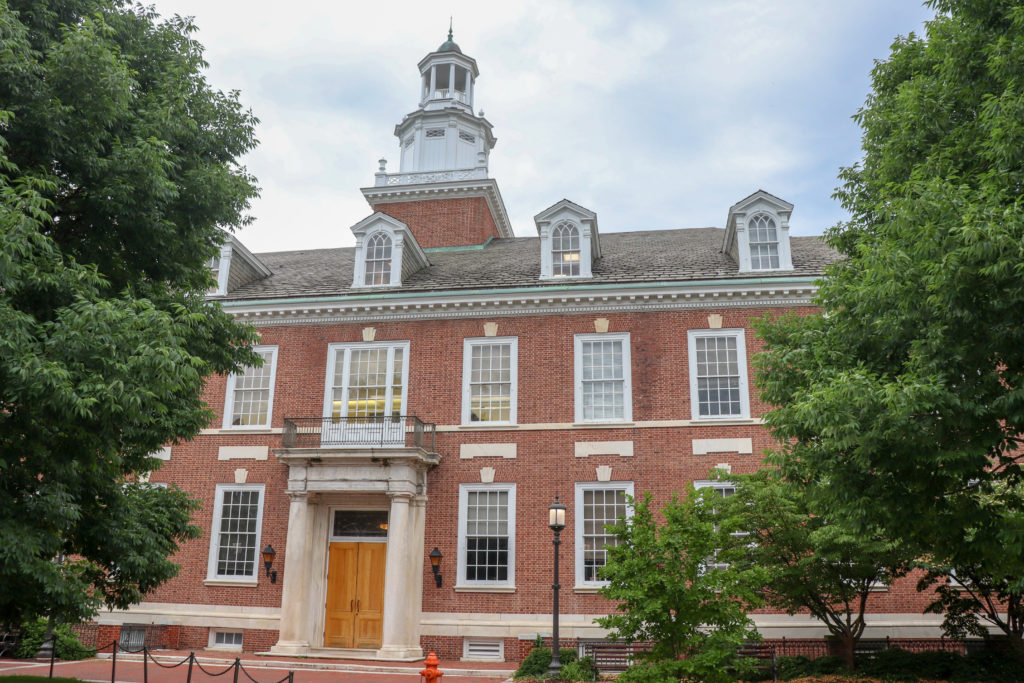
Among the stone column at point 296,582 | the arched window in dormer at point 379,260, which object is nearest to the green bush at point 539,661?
the stone column at point 296,582

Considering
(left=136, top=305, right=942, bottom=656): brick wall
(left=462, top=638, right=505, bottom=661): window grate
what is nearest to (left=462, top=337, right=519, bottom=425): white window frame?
(left=136, top=305, right=942, bottom=656): brick wall

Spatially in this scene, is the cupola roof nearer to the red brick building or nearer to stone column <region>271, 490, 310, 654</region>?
the red brick building

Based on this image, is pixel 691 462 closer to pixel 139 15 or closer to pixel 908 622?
pixel 908 622

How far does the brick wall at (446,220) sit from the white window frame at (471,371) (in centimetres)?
814

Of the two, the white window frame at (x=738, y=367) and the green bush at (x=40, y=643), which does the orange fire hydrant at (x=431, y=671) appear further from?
the green bush at (x=40, y=643)

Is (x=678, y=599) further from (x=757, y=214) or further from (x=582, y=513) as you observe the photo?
(x=757, y=214)

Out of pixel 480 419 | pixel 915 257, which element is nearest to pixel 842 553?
pixel 915 257

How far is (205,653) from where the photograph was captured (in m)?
20.8

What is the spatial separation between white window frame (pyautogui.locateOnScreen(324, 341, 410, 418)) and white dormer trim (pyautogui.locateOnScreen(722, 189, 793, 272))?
9.70 m

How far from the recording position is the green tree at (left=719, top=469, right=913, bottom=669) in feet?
49.9

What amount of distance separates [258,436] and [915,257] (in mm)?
18572

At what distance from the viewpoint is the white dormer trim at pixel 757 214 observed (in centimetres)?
2241

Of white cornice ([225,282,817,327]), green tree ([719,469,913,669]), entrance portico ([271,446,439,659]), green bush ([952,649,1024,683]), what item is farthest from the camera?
white cornice ([225,282,817,327])

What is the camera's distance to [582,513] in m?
21.0
